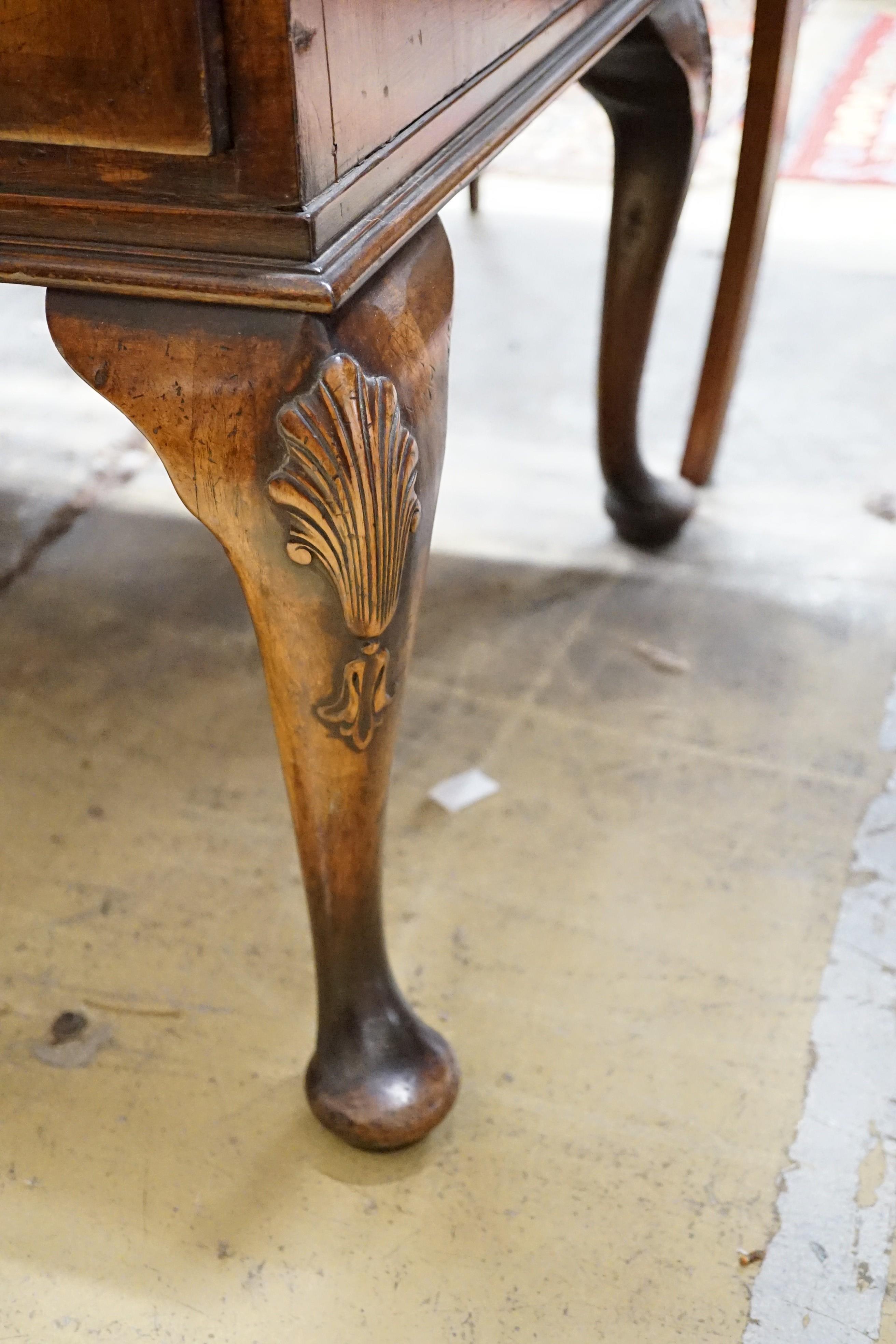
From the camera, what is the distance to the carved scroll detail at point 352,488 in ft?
1.78

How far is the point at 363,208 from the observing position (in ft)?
1.76

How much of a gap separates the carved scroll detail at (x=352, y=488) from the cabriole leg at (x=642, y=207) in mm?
582

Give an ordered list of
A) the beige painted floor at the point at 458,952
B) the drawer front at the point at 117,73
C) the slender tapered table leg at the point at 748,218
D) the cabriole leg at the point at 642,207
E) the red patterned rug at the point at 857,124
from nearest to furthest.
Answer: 1. the drawer front at the point at 117,73
2. the beige painted floor at the point at 458,952
3. the cabriole leg at the point at 642,207
4. the slender tapered table leg at the point at 748,218
5. the red patterned rug at the point at 857,124

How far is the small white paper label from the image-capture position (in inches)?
42.9

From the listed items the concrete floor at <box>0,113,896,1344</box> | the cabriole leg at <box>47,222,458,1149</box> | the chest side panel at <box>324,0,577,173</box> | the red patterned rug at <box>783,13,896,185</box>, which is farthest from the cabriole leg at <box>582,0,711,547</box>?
the red patterned rug at <box>783,13,896,185</box>

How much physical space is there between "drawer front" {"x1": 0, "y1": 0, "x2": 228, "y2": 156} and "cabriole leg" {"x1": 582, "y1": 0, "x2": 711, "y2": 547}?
612 millimetres

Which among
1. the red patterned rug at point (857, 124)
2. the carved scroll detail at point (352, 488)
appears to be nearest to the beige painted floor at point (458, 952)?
the carved scroll detail at point (352, 488)

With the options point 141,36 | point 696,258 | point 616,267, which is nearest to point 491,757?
point 616,267

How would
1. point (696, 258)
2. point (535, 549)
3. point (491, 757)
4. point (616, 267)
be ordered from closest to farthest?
point (491, 757) → point (616, 267) → point (535, 549) → point (696, 258)

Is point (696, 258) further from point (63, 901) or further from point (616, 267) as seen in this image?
point (63, 901)

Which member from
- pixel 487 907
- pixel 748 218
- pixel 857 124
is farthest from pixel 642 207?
pixel 857 124

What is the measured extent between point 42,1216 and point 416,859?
0.39 metres

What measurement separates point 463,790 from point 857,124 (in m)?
2.31

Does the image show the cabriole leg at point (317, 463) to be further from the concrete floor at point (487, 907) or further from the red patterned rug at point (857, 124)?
the red patterned rug at point (857, 124)
